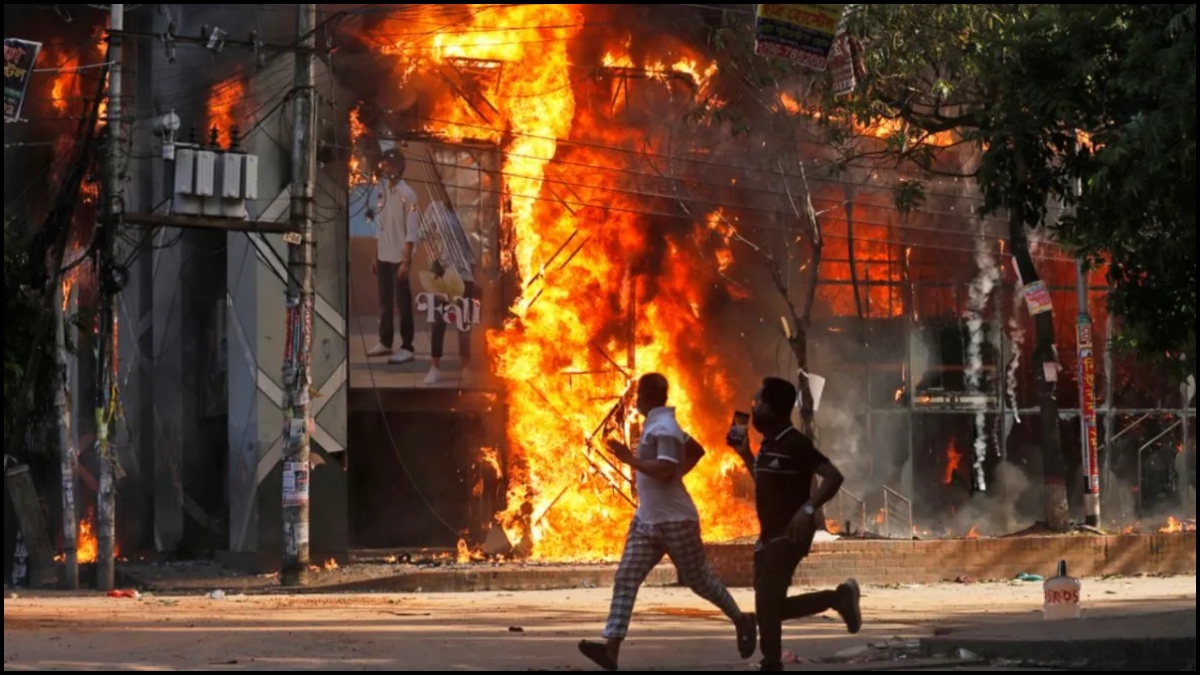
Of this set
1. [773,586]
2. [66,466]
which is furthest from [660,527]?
[66,466]

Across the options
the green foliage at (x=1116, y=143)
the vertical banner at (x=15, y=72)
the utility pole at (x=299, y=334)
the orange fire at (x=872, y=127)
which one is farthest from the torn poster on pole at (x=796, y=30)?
the vertical banner at (x=15, y=72)

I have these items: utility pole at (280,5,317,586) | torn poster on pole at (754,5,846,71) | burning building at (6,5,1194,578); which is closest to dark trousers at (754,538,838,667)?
torn poster on pole at (754,5,846,71)

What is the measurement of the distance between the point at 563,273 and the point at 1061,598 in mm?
15667

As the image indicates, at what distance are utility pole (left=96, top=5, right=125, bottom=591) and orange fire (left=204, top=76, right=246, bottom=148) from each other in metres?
4.01

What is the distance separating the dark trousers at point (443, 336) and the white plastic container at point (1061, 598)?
14997 mm

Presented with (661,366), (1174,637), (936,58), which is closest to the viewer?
(1174,637)

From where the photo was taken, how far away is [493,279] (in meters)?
29.0

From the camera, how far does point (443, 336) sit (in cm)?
2875

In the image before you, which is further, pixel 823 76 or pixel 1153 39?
pixel 823 76

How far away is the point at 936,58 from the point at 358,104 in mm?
10213

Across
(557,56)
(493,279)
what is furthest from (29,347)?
(557,56)

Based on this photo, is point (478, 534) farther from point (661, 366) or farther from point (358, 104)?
point (358, 104)

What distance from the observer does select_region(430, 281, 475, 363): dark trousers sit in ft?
93.8

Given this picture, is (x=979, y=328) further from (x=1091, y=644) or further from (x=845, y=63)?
(x=1091, y=644)
